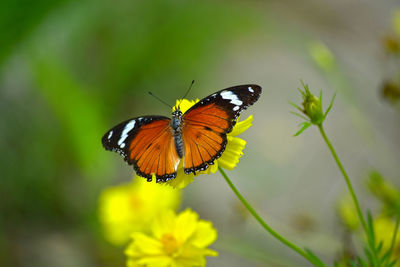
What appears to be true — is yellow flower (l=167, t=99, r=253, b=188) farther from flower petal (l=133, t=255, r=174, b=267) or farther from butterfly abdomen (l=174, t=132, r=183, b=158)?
flower petal (l=133, t=255, r=174, b=267)

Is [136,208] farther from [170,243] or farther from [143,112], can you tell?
[143,112]

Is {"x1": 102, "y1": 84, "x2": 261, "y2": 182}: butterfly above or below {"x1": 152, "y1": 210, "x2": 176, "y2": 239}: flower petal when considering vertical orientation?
above

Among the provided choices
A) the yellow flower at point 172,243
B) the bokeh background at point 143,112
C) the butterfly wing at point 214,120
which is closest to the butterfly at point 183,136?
the butterfly wing at point 214,120

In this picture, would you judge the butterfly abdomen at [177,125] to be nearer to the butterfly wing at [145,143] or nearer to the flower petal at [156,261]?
the butterfly wing at [145,143]

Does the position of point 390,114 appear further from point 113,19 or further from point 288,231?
point 113,19

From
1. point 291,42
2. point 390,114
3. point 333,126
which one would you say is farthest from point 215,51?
point 390,114

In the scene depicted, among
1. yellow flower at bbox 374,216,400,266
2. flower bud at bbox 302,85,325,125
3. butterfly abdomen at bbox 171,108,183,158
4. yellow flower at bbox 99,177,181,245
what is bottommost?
yellow flower at bbox 374,216,400,266

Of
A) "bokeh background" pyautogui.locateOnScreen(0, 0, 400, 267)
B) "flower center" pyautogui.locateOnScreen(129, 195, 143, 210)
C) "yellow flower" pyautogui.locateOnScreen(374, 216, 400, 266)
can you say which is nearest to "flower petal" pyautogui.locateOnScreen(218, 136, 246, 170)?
"yellow flower" pyautogui.locateOnScreen(374, 216, 400, 266)

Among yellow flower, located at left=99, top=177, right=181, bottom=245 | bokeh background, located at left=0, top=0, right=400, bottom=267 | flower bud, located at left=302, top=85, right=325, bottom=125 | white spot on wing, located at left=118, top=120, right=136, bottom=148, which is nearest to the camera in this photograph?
flower bud, located at left=302, top=85, right=325, bottom=125

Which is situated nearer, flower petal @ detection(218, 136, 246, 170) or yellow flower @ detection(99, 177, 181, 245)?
flower petal @ detection(218, 136, 246, 170)
